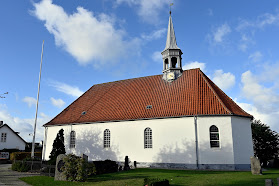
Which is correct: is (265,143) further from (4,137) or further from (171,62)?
(4,137)

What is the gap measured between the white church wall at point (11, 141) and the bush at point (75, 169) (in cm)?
2872

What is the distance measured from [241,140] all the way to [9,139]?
36.6 metres

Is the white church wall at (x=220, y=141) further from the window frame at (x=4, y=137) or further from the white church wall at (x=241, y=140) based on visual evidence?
the window frame at (x=4, y=137)

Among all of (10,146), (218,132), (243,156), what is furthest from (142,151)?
(10,146)

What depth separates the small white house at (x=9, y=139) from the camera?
36500mm

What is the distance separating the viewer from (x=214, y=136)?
20.5 m

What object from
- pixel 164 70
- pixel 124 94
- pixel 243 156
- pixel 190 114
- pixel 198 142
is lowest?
pixel 243 156

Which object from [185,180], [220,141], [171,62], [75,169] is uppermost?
[171,62]

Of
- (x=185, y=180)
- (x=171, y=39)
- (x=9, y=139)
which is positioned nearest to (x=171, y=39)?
(x=171, y=39)

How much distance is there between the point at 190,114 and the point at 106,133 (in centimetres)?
987

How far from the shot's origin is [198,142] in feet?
67.3

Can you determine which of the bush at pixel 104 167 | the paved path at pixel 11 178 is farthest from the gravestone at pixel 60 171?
the bush at pixel 104 167

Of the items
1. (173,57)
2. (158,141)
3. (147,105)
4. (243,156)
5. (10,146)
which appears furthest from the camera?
(10,146)

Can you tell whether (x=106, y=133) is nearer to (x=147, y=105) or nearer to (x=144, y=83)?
(x=147, y=105)
